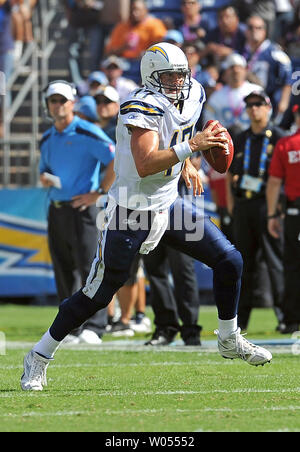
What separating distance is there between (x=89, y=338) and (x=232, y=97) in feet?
14.1

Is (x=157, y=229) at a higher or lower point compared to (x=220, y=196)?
higher

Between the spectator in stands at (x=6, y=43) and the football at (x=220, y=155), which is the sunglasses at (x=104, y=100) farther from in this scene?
the spectator in stands at (x=6, y=43)

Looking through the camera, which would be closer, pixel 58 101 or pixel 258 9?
pixel 58 101

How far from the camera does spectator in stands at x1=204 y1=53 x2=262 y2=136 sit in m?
11.6

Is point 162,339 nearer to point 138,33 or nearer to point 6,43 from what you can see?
point 138,33

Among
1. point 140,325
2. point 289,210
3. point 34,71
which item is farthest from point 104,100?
point 34,71

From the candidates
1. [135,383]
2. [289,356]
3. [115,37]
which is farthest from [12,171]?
[135,383]

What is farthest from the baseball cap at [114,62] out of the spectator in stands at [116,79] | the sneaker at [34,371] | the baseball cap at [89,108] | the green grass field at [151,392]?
the sneaker at [34,371]

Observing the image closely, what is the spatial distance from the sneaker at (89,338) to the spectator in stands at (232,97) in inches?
149

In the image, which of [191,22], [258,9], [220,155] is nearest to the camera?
[220,155]

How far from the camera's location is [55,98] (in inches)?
339

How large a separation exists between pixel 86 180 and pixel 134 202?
3.09 meters

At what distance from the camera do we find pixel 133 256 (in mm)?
5680

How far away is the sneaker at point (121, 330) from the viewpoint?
30.8 feet
